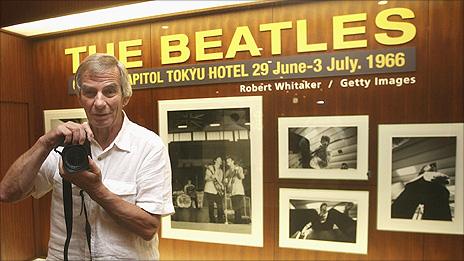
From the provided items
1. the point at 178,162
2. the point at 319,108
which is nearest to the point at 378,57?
the point at 319,108

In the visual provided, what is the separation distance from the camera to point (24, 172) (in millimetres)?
840

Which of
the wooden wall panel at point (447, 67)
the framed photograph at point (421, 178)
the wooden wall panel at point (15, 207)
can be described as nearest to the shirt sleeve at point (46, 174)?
the wooden wall panel at point (15, 207)

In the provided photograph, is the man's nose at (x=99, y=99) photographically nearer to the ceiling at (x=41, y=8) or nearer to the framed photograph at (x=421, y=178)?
the ceiling at (x=41, y=8)

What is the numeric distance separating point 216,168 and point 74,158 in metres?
0.67

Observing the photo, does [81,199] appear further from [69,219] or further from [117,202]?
[117,202]

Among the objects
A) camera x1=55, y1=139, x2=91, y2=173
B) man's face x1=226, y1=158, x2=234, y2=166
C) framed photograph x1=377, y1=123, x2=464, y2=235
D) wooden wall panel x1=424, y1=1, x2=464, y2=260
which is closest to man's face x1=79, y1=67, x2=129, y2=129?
camera x1=55, y1=139, x2=91, y2=173

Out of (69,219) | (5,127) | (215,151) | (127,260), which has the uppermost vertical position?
(5,127)

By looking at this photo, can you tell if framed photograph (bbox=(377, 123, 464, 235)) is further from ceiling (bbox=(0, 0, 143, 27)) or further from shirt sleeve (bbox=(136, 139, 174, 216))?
ceiling (bbox=(0, 0, 143, 27))

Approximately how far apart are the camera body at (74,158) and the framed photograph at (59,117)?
0.60m

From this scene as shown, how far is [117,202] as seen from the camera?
803 millimetres

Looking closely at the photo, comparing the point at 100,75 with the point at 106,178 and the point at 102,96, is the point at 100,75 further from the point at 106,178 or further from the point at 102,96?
the point at 106,178

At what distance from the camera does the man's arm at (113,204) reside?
→ 2.56 feet

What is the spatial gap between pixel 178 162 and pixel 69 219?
0.54m

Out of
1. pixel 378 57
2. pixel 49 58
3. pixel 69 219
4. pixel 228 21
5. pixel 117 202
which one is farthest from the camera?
pixel 49 58
